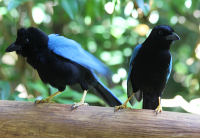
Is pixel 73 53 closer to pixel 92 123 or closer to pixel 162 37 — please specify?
pixel 92 123

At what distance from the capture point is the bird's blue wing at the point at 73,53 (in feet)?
7.25

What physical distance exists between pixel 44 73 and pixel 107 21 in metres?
2.75

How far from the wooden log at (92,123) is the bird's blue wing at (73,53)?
403 millimetres

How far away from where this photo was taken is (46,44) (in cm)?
239

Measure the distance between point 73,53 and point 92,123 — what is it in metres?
0.77

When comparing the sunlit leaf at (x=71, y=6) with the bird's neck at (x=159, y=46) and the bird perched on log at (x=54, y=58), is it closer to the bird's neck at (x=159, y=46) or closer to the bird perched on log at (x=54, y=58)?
the bird perched on log at (x=54, y=58)

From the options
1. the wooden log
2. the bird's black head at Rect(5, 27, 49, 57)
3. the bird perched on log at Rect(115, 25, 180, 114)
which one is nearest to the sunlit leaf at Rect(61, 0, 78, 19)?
the bird's black head at Rect(5, 27, 49, 57)

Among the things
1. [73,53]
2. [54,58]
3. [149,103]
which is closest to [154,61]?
[149,103]

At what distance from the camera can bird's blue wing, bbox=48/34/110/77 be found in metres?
2.21

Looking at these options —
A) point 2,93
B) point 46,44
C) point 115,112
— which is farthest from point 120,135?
point 2,93

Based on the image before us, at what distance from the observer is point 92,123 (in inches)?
76.7

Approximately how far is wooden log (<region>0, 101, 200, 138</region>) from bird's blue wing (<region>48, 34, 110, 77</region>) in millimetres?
403

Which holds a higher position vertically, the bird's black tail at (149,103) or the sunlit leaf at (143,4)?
the sunlit leaf at (143,4)

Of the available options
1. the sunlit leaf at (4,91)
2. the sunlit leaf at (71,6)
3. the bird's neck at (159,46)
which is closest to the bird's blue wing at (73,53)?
the sunlit leaf at (71,6)
